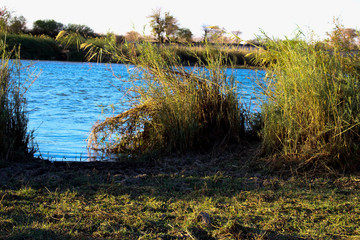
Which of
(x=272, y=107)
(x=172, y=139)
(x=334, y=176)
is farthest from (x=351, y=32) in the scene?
(x=172, y=139)

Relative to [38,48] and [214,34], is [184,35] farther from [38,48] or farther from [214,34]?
[38,48]

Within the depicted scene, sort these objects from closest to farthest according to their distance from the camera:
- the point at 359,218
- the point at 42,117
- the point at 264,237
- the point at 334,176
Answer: the point at 264,237 < the point at 359,218 < the point at 334,176 < the point at 42,117

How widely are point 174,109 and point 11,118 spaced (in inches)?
95.6

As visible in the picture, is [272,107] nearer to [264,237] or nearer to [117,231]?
[264,237]

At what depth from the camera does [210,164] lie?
5.33 meters

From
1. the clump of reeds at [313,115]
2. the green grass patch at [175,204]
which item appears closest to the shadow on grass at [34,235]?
the green grass patch at [175,204]

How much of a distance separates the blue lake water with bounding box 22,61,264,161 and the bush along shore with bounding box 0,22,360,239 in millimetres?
517

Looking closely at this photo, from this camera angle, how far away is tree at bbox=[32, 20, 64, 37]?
3541 cm

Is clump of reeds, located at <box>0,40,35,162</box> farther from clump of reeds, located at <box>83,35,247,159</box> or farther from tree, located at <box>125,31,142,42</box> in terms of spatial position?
tree, located at <box>125,31,142,42</box>

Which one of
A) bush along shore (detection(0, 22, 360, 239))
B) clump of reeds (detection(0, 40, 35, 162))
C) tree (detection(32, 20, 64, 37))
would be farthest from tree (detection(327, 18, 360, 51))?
tree (detection(32, 20, 64, 37))

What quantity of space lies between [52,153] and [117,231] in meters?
3.99

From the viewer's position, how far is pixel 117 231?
9.80ft

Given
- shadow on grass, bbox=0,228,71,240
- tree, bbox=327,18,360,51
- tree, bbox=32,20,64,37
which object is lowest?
shadow on grass, bbox=0,228,71,240

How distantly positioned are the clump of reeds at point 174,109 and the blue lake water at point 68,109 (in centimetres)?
31
